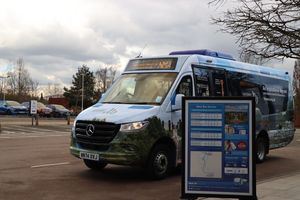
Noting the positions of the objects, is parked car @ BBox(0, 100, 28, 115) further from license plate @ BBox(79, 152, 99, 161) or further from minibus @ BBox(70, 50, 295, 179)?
license plate @ BBox(79, 152, 99, 161)

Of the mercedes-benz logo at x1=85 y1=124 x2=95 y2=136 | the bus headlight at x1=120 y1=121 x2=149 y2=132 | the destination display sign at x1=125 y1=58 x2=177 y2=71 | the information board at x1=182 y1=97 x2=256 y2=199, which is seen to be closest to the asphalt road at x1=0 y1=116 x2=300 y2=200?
the mercedes-benz logo at x1=85 y1=124 x2=95 y2=136

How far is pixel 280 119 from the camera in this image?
16.2 m

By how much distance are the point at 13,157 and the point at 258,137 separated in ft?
23.5

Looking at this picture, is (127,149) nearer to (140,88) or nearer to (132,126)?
(132,126)

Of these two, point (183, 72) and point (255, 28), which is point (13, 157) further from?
point (255, 28)

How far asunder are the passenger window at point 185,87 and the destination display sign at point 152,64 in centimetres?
41

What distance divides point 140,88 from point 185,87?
105 cm

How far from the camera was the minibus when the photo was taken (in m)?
10.6

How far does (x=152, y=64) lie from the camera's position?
12.4 meters

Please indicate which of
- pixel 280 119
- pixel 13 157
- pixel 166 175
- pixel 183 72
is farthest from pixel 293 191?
pixel 13 157

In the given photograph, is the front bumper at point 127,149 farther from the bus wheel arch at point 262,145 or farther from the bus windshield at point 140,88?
the bus wheel arch at point 262,145

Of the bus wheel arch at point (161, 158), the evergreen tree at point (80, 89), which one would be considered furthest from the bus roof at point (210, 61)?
the evergreen tree at point (80, 89)

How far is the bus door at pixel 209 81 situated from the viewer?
40.1ft

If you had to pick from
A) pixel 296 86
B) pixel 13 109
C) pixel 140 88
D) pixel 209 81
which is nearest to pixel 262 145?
pixel 209 81
